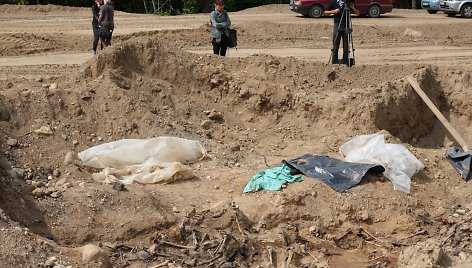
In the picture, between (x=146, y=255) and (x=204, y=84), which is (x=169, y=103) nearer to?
(x=204, y=84)

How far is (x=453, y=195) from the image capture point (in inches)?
365

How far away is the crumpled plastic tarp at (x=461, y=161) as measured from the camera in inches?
379

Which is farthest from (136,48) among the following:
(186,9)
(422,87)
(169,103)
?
(186,9)

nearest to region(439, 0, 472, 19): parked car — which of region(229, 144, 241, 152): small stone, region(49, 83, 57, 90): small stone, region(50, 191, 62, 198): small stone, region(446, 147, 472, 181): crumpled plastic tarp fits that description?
region(446, 147, 472, 181): crumpled plastic tarp

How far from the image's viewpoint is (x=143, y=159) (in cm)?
917

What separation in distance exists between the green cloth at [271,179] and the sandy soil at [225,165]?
154 mm

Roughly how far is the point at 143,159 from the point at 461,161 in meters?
4.50

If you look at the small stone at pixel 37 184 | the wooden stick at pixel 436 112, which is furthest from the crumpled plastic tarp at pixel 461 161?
the small stone at pixel 37 184

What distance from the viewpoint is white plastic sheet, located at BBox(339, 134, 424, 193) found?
9.03 m

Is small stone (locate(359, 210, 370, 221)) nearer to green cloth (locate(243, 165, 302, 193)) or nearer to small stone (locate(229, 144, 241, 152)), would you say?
green cloth (locate(243, 165, 302, 193))

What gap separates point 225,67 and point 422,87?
3557 millimetres

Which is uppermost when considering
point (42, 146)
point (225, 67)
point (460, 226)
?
point (225, 67)

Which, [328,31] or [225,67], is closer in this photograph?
[225,67]

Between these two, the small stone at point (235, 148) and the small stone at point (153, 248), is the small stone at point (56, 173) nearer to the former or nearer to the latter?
the small stone at point (153, 248)
